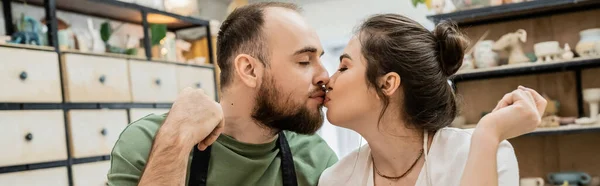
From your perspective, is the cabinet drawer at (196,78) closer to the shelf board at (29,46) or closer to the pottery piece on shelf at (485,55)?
the shelf board at (29,46)

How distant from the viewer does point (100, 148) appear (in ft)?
9.59

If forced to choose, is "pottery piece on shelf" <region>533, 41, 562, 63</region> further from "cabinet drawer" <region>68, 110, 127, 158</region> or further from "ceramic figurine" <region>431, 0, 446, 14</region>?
"cabinet drawer" <region>68, 110, 127, 158</region>

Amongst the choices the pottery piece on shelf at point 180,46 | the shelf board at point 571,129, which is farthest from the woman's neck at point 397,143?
the pottery piece on shelf at point 180,46

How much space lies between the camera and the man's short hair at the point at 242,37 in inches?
66.1

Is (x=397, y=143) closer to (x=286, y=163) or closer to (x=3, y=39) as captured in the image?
(x=286, y=163)

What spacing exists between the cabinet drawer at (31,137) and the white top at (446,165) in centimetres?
166

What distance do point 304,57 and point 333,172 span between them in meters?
0.37

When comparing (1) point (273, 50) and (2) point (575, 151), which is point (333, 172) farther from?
(2) point (575, 151)

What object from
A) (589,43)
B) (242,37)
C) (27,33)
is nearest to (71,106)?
(27,33)

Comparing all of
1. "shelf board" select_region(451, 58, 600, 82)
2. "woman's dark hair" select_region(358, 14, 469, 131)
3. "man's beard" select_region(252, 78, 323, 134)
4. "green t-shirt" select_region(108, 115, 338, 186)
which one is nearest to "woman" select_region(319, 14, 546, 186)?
"woman's dark hair" select_region(358, 14, 469, 131)

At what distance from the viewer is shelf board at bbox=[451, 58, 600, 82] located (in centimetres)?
316

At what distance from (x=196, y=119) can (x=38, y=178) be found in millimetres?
1659

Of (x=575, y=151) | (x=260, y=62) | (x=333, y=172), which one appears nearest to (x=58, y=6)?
(x=260, y=62)

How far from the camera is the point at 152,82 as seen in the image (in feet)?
10.9
